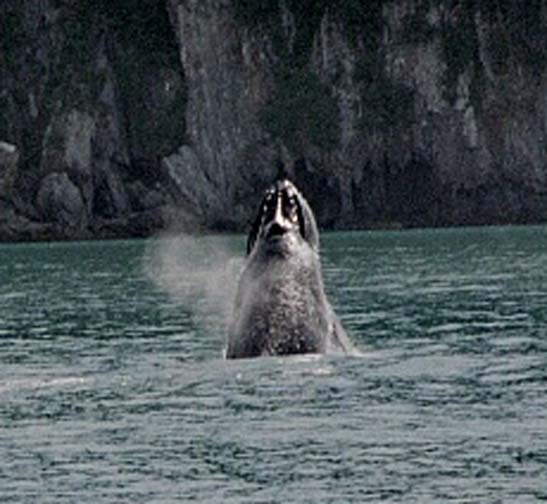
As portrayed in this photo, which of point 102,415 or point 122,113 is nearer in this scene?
point 102,415

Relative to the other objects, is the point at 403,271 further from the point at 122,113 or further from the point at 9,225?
the point at 122,113

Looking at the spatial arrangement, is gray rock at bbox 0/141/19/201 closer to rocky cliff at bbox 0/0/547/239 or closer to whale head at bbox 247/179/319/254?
rocky cliff at bbox 0/0/547/239

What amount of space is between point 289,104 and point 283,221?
15479 centimetres

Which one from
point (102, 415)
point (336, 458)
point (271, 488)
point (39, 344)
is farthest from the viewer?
point (39, 344)

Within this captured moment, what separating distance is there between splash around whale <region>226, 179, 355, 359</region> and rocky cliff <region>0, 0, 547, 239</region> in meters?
140

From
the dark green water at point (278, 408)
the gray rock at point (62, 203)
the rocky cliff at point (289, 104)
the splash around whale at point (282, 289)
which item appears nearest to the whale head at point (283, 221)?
the splash around whale at point (282, 289)

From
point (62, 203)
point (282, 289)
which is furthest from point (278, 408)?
point (62, 203)

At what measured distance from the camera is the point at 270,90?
19188 centimetres

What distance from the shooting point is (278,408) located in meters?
33.0

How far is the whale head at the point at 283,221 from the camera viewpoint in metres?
37.8

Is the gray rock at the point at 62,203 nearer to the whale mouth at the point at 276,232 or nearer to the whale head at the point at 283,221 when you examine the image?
the whale head at the point at 283,221

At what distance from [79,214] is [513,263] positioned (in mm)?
87218

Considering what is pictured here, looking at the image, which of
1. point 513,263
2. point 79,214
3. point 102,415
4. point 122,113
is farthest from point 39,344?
point 122,113

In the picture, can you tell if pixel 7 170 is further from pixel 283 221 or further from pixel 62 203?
pixel 283 221
